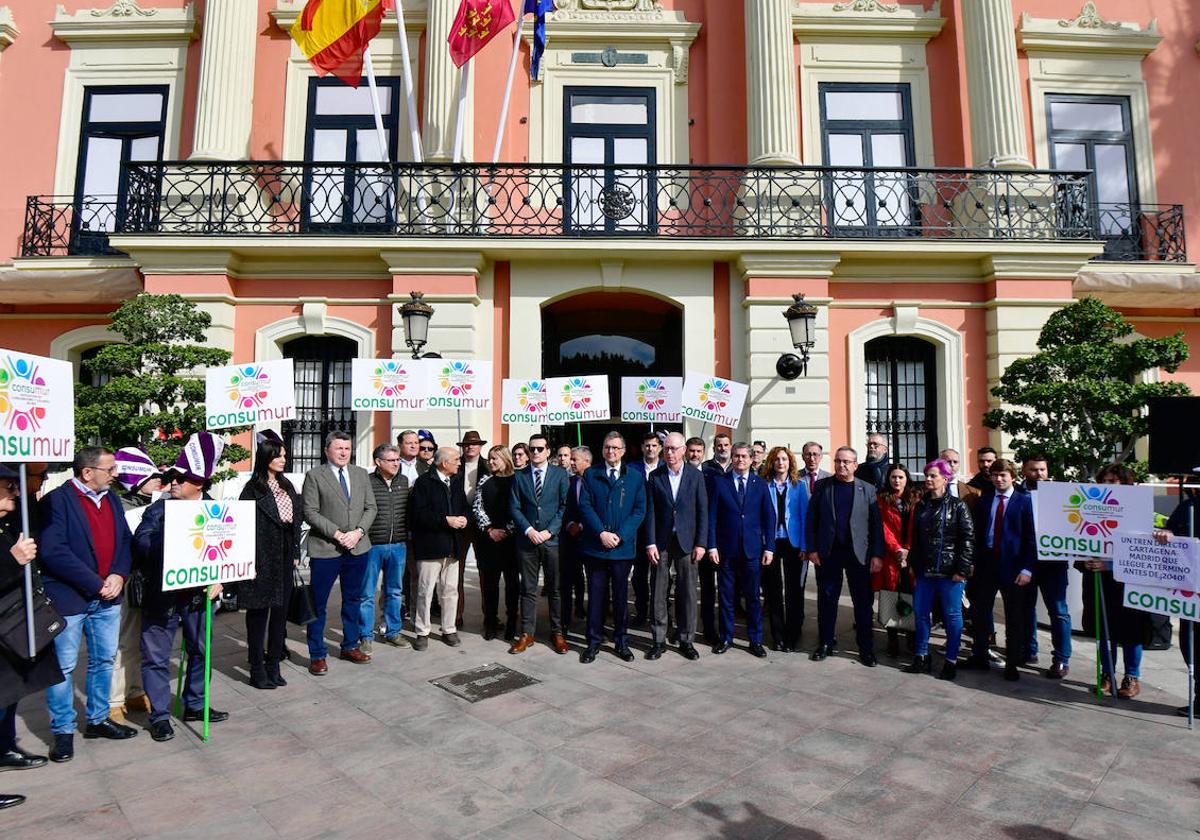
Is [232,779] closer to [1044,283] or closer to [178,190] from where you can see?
[178,190]

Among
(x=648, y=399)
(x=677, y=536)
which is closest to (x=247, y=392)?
(x=677, y=536)

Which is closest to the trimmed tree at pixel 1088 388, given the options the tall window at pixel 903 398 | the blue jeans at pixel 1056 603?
the blue jeans at pixel 1056 603

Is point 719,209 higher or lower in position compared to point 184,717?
higher

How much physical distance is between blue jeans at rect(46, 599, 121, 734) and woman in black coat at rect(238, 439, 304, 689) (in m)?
0.87

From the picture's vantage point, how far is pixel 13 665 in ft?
12.7

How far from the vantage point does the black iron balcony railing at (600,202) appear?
37.7ft

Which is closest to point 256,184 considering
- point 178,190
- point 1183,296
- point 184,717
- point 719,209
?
point 178,190

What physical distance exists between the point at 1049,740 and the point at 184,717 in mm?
5973

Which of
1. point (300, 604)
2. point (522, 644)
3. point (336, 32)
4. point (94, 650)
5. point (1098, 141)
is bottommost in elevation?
point (522, 644)

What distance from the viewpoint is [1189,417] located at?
556cm

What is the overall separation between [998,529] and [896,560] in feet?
2.98

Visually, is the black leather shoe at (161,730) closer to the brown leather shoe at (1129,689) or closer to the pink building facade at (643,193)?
the pink building facade at (643,193)

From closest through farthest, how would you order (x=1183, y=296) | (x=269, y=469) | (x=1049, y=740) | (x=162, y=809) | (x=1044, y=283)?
(x=162, y=809) → (x=1049, y=740) → (x=269, y=469) → (x=1044, y=283) → (x=1183, y=296)

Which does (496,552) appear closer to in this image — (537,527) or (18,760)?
(537,527)
